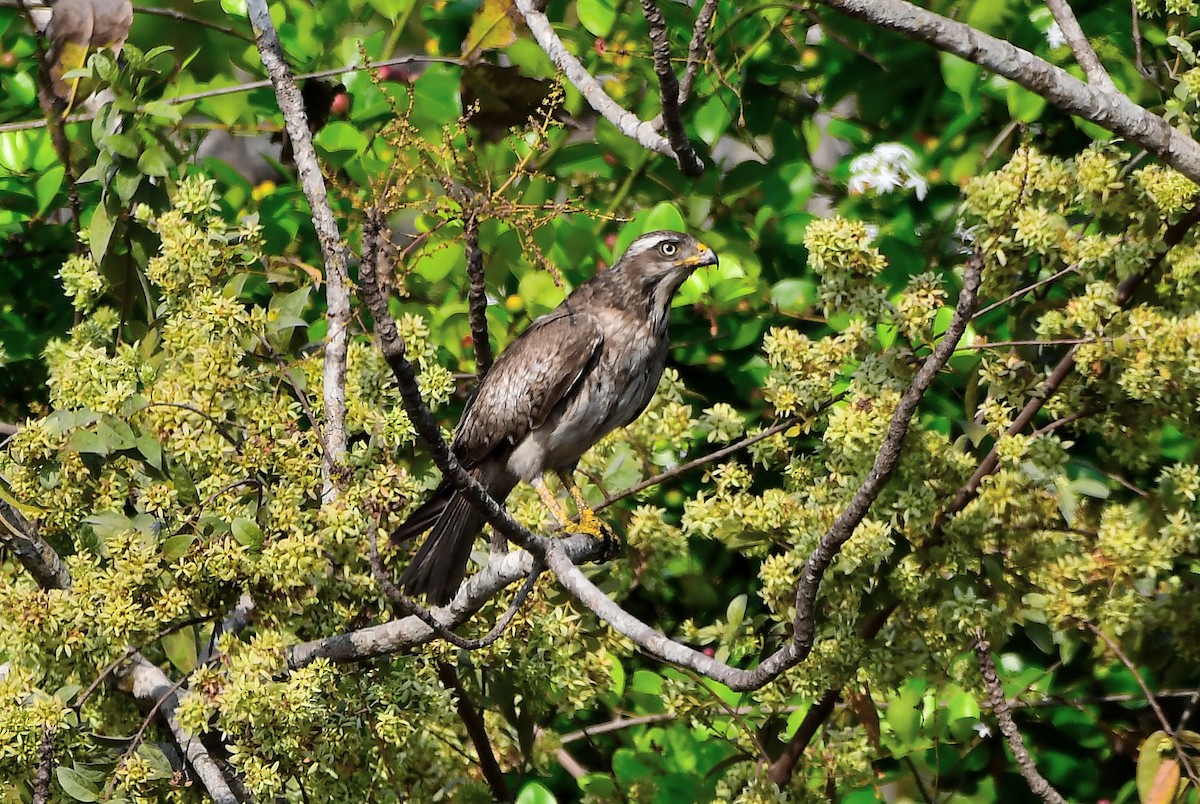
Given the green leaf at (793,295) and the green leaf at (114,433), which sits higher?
the green leaf at (114,433)

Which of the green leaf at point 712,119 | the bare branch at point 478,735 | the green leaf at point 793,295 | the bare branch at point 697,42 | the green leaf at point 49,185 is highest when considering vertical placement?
the green leaf at point 49,185

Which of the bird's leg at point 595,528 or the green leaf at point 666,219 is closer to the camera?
the bird's leg at point 595,528

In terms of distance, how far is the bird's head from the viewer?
4.98m

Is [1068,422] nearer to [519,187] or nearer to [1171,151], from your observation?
[1171,151]

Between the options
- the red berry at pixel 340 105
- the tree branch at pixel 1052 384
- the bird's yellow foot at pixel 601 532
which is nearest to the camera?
the tree branch at pixel 1052 384

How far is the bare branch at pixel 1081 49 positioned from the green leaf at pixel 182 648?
266 centimetres

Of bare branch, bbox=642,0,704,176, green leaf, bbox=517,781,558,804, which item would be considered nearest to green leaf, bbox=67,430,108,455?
green leaf, bbox=517,781,558,804

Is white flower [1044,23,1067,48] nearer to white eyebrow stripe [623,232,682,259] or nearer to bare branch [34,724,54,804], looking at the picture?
white eyebrow stripe [623,232,682,259]

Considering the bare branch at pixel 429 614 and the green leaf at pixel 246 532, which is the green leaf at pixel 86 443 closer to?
the green leaf at pixel 246 532

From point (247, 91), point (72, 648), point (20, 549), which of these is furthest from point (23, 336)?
point (72, 648)

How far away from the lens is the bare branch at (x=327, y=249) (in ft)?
12.9

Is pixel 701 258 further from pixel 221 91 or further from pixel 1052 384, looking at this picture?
pixel 221 91

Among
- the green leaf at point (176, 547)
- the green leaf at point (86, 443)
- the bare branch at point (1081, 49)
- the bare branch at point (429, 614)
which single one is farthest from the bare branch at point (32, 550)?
the bare branch at point (1081, 49)

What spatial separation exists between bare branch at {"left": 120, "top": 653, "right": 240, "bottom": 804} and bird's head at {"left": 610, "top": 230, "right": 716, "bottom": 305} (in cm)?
202
